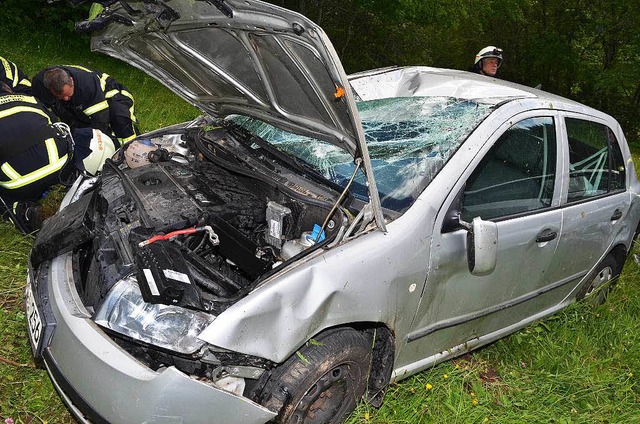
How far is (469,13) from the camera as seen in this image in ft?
52.4

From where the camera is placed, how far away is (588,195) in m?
3.51

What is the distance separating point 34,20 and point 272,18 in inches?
389

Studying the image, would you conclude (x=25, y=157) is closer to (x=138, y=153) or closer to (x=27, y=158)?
(x=27, y=158)

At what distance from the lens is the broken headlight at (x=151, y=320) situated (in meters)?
2.16

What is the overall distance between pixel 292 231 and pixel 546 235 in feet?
4.33

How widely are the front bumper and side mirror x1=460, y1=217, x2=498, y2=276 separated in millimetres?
1065

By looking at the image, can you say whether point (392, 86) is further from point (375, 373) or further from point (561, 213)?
point (375, 373)

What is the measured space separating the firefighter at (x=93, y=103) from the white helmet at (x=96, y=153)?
42 cm

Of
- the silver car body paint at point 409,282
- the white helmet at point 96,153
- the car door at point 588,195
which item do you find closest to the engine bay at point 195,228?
the silver car body paint at point 409,282

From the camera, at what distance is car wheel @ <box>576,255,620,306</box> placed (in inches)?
155

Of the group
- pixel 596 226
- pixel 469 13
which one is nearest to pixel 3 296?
pixel 596 226

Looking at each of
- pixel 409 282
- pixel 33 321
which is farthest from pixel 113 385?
pixel 409 282

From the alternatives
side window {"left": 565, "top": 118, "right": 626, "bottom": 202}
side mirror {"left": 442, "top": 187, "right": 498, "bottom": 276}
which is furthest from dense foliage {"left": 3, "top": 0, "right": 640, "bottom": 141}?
side mirror {"left": 442, "top": 187, "right": 498, "bottom": 276}

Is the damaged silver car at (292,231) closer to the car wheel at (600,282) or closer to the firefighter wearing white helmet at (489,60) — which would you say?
the car wheel at (600,282)
